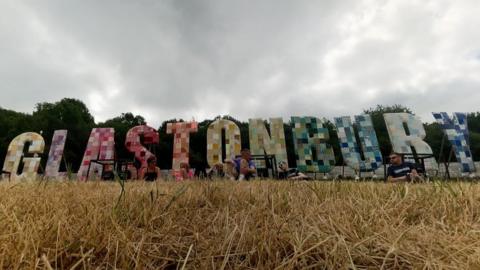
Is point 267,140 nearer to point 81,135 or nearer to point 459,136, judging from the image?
point 459,136

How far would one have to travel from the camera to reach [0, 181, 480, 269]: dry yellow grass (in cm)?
79

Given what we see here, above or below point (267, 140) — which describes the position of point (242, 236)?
below

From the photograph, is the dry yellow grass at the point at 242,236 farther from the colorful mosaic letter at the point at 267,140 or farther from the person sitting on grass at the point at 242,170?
the colorful mosaic letter at the point at 267,140

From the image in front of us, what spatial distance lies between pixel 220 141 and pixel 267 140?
1.48 metres

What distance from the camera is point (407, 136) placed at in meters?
9.68

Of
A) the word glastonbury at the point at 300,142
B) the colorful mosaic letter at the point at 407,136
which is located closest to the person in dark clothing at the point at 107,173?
the word glastonbury at the point at 300,142

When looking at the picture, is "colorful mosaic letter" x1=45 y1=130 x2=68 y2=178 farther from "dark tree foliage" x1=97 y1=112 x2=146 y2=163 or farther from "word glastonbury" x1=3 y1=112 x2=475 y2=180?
"dark tree foliage" x1=97 y1=112 x2=146 y2=163

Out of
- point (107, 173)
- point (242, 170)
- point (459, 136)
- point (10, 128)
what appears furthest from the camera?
point (10, 128)

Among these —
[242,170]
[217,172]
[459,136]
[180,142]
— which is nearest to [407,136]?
[459,136]

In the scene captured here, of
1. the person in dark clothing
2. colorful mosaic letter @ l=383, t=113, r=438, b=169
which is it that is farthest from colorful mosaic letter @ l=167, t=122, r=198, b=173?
colorful mosaic letter @ l=383, t=113, r=438, b=169

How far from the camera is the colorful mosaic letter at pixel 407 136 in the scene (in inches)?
371

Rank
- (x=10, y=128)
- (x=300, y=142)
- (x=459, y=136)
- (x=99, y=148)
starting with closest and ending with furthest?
(x=459, y=136), (x=300, y=142), (x=99, y=148), (x=10, y=128)

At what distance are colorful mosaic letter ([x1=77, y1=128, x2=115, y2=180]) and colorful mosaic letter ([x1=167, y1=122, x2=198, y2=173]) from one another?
Answer: 79.5 inches

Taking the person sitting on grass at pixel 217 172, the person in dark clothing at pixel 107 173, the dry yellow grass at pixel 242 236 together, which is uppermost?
the person in dark clothing at pixel 107 173
